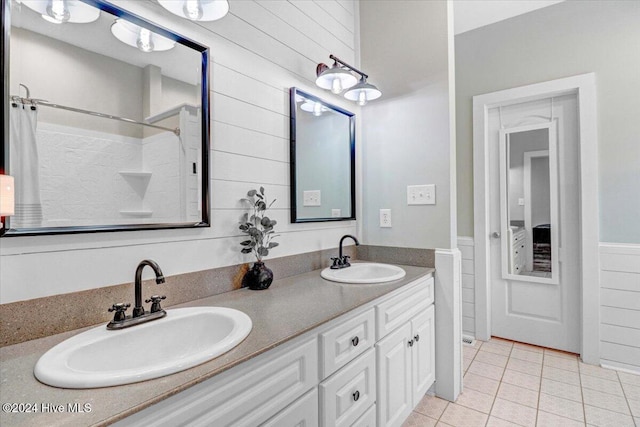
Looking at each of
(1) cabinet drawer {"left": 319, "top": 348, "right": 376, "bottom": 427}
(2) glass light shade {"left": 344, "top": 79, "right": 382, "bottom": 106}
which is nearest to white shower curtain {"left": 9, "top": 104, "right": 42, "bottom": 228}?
(1) cabinet drawer {"left": 319, "top": 348, "right": 376, "bottom": 427}

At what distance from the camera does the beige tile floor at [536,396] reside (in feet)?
5.90

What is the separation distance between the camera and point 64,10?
1012 mm

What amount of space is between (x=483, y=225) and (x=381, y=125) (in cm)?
134

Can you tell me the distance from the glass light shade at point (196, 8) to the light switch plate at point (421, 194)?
1423mm

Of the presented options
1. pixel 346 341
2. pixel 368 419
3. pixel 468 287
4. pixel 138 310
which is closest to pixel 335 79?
pixel 346 341

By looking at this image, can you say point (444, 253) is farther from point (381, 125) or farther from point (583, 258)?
point (583, 258)

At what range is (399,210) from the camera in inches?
84.0

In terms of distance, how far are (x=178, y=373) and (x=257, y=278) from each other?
0.74 m

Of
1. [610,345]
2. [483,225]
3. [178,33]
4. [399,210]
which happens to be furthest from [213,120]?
[610,345]

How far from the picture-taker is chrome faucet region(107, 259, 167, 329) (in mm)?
978

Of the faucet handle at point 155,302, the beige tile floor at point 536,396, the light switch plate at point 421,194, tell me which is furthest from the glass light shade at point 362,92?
the beige tile floor at point 536,396

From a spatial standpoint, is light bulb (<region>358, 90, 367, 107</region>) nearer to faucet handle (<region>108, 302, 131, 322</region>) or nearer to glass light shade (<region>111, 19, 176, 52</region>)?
glass light shade (<region>111, 19, 176, 52</region>)

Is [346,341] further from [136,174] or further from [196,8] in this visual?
[196,8]

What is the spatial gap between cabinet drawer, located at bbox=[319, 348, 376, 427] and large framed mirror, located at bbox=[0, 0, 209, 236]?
0.82 m
